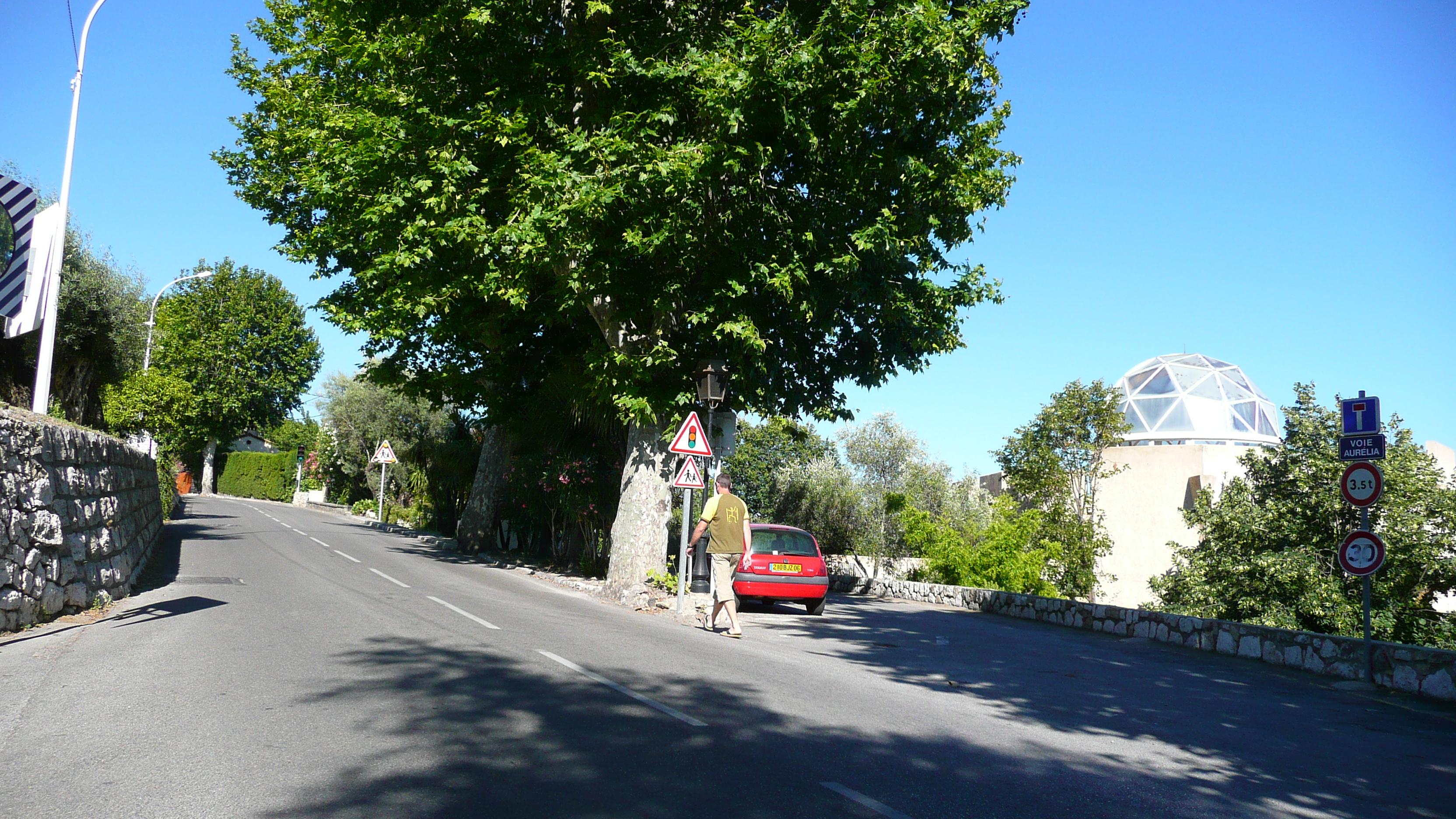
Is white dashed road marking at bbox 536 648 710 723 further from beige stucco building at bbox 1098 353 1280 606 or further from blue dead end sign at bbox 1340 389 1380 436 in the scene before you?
beige stucco building at bbox 1098 353 1280 606

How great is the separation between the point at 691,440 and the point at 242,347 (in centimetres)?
4890

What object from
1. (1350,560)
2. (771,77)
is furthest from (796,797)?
(771,77)

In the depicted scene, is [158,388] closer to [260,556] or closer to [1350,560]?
[260,556]

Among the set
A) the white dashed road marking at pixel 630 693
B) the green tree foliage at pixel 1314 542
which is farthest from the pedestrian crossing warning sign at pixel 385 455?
the white dashed road marking at pixel 630 693

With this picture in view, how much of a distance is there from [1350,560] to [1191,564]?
705 cm

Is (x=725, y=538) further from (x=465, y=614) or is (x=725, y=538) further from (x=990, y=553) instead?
(x=990, y=553)

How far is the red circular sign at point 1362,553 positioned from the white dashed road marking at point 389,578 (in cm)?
1239

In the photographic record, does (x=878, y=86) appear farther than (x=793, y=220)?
No

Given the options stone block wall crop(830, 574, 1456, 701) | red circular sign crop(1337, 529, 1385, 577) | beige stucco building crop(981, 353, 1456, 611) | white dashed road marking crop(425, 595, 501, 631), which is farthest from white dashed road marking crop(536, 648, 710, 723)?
beige stucco building crop(981, 353, 1456, 611)

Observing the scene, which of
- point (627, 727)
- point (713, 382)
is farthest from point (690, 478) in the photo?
point (627, 727)

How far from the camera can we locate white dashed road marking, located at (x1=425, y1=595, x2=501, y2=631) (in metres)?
10.0

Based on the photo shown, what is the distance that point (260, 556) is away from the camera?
17.0 m

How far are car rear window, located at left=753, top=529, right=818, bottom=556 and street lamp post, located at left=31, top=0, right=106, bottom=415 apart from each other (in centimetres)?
1051

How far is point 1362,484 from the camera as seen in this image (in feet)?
32.9
